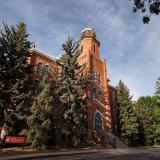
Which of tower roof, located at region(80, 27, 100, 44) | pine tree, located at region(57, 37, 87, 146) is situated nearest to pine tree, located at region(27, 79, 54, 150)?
pine tree, located at region(57, 37, 87, 146)

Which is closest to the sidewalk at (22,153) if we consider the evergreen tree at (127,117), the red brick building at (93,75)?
the red brick building at (93,75)

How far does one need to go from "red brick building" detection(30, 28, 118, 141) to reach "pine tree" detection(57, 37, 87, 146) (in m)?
3.02

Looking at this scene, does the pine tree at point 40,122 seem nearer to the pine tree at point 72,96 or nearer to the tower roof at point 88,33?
the pine tree at point 72,96

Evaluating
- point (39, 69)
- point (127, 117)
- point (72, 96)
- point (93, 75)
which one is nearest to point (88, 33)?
point (93, 75)

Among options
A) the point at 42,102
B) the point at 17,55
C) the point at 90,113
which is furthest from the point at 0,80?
the point at 90,113

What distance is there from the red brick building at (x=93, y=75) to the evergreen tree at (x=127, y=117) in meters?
2.51

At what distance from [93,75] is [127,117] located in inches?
401

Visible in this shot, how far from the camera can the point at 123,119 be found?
41281mm

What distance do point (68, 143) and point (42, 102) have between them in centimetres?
806

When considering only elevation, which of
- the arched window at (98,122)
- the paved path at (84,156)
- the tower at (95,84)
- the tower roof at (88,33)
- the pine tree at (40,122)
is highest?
the tower roof at (88,33)

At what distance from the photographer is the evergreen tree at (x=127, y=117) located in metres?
39.0

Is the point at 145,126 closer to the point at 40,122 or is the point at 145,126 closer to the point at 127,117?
the point at 127,117

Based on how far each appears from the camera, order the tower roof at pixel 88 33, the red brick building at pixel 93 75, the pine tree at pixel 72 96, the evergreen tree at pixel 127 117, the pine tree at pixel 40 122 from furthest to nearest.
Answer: the tower roof at pixel 88 33 → the evergreen tree at pixel 127 117 → the red brick building at pixel 93 75 → the pine tree at pixel 72 96 → the pine tree at pixel 40 122

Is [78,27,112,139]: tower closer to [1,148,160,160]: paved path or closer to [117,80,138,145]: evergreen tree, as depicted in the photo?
[117,80,138,145]: evergreen tree
